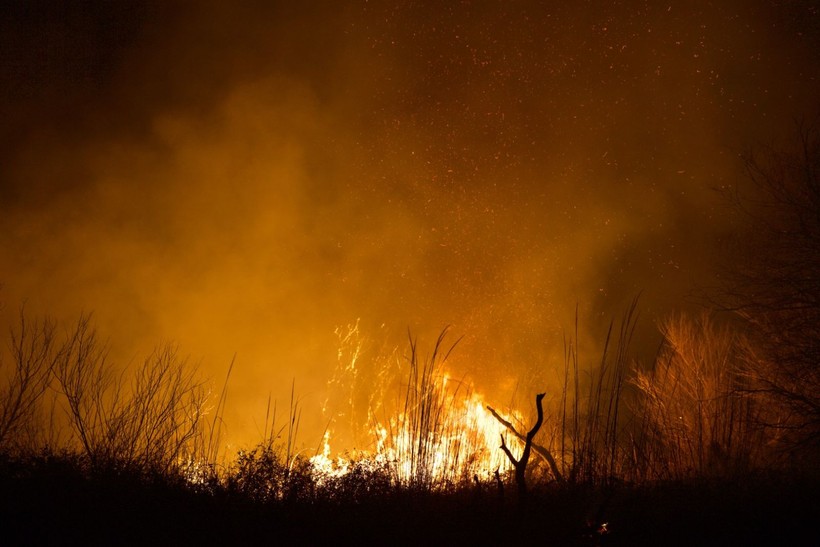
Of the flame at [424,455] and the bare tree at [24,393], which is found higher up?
the bare tree at [24,393]

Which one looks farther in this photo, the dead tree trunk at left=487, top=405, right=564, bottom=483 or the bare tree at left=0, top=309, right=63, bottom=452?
the bare tree at left=0, top=309, right=63, bottom=452

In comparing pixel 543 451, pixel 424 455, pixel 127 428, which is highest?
pixel 127 428

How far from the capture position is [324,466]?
736cm

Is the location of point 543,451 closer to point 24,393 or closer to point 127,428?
point 127,428

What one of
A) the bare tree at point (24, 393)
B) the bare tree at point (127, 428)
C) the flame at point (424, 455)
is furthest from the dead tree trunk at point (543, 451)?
the bare tree at point (24, 393)

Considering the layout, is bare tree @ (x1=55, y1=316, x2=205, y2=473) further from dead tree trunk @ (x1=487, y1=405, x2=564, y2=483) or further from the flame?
dead tree trunk @ (x1=487, y1=405, x2=564, y2=483)

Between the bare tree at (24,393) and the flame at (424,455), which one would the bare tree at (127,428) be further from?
the flame at (424,455)

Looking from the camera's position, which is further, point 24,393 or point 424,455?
point 24,393

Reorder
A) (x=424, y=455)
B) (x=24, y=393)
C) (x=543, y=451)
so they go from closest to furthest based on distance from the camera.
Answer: (x=424, y=455), (x=24, y=393), (x=543, y=451)

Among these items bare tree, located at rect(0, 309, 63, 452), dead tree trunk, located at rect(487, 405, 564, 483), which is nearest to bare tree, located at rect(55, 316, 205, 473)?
bare tree, located at rect(0, 309, 63, 452)

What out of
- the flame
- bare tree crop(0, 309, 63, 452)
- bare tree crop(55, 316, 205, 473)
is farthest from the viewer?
bare tree crop(0, 309, 63, 452)

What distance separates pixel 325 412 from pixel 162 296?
30.4 feet

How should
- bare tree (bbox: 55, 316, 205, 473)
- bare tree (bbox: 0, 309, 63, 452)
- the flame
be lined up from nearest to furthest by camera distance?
the flame → bare tree (bbox: 55, 316, 205, 473) → bare tree (bbox: 0, 309, 63, 452)

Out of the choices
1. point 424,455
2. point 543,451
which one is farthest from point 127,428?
point 543,451
